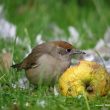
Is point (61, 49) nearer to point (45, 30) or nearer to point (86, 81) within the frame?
point (86, 81)

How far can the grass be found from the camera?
5.74 meters

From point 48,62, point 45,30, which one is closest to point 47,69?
point 48,62

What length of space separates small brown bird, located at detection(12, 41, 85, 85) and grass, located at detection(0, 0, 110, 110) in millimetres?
171

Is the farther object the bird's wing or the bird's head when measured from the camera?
the bird's head

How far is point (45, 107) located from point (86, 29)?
5.56 meters

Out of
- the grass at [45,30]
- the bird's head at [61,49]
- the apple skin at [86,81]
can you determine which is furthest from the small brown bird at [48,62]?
the apple skin at [86,81]

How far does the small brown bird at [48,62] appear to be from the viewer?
22.4 feet

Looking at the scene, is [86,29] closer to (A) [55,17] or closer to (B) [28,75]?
(A) [55,17]

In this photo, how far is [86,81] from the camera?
6254 millimetres

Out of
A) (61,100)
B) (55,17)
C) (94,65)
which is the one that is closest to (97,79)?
(94,65)

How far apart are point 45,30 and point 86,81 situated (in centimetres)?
487

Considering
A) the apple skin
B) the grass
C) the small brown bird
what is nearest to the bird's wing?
the small brown bird

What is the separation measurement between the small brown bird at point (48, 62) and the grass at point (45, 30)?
0.17m

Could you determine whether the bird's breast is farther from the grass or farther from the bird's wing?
the grass
